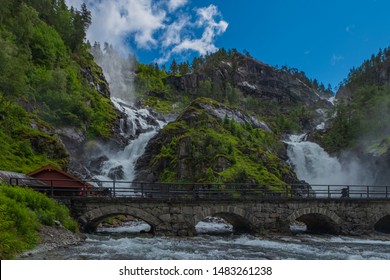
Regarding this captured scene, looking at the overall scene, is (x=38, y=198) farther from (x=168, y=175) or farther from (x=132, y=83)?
(x=132, y=83)

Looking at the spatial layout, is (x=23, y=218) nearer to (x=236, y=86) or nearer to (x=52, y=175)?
(x=52, y=175)

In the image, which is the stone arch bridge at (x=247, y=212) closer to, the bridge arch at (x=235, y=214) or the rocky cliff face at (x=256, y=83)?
the bridge arch at (x=235, y=214)

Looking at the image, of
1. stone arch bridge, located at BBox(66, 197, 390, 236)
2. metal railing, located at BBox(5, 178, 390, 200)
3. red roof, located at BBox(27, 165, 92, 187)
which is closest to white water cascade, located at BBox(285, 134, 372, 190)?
metal railing, located at BBox(5, 178, 390, 200)

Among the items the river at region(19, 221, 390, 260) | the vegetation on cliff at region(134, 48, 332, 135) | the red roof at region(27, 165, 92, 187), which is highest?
the vegetation on cliff at region(134, 48, 332, 135)

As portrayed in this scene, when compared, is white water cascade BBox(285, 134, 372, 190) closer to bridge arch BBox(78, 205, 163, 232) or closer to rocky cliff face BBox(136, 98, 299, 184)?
rocky cliff face BBox(136, 98, 299, 184)

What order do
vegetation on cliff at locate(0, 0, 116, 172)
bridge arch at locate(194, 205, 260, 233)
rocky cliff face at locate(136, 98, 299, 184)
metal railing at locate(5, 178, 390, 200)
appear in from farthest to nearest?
rocky cliff face at locate(136, 98, 299, 184)
vegetation on cliff at locate(0, 0, 116, 172)
bridge arch at locate(194, 205, 260, 233)
metal railing at locate(5, 178, 390, 200)

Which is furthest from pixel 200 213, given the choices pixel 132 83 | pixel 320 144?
pixel 132 83

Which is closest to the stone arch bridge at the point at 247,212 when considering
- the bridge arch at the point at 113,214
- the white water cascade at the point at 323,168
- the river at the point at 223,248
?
the bridge arch at the point at 113,214

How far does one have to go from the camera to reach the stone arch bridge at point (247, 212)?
28516 millimetres

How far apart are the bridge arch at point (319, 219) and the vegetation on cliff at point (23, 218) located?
19528mm

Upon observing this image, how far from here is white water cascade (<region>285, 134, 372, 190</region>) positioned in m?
74.6

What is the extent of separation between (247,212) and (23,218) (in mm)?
19211

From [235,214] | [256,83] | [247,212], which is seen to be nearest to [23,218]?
[235,214]

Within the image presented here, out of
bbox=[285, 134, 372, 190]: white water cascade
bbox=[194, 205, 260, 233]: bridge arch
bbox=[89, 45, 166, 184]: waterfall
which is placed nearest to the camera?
bbox=[194, 205, 260, 233]: bridge arch
